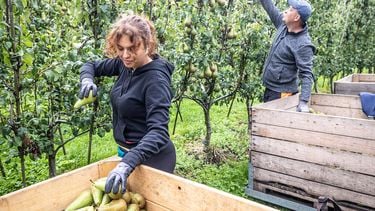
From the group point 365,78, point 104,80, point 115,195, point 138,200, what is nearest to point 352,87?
point 365,78

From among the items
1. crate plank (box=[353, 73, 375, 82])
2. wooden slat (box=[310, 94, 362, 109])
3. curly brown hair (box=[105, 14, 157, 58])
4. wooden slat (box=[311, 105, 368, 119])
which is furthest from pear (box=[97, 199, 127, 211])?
crate plank (box=[353, 73, 375, 82])

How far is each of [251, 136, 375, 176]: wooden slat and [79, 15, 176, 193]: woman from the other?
1714 millimetres

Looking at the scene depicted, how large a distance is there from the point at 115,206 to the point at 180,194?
0.32 meters

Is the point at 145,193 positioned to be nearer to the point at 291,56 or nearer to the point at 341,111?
the point at 291,56

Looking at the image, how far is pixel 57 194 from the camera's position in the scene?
77.7 inches

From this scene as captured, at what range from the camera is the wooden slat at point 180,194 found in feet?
5.58

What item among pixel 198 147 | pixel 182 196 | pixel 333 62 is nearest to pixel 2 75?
pixel 182 196

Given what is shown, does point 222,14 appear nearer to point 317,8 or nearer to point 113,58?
point 113,58

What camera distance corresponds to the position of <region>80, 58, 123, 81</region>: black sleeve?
2563mm

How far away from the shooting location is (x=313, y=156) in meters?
3.68

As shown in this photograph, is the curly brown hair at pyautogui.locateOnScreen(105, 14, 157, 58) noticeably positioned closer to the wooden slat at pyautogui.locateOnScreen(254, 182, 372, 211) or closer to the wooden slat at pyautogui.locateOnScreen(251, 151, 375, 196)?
the wooden slat at pyautogui.locateOnScreen(251, 151, 375, 196)

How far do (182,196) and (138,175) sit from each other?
0.97ft

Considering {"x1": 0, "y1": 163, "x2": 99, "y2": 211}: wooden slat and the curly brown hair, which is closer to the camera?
{"x1": 0, "y1": 163, "x2": 99, "y2": 211}: wooden slat

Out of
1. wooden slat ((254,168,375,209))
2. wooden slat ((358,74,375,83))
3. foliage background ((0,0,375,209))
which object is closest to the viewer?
foliage background ((0,0,375,209))
